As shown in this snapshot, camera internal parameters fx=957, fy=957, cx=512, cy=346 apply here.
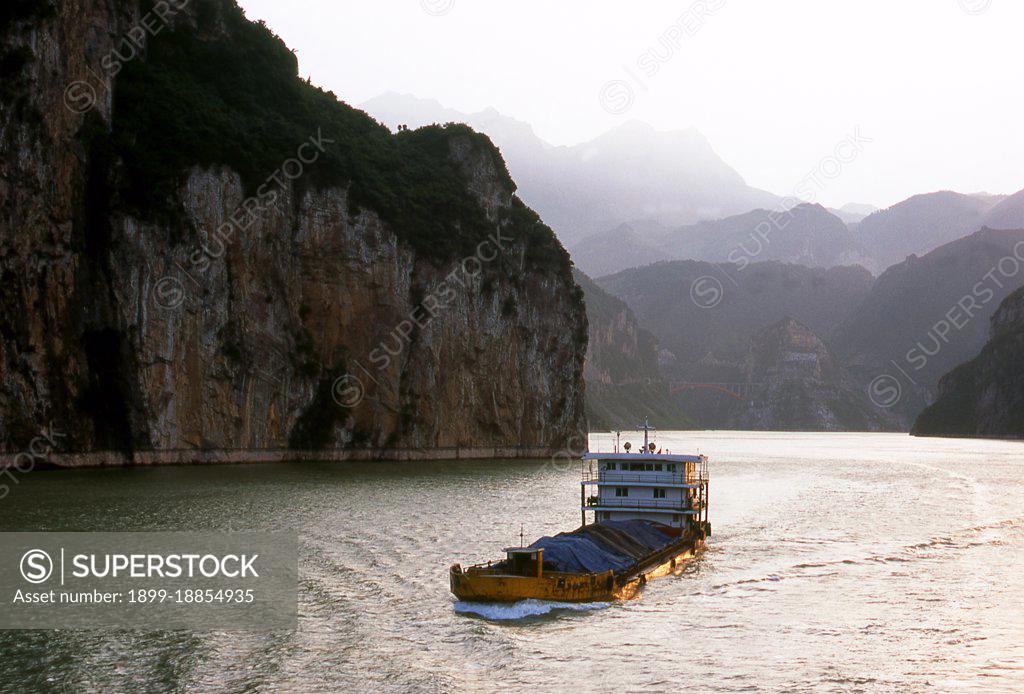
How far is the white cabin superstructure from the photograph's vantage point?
59625 mm

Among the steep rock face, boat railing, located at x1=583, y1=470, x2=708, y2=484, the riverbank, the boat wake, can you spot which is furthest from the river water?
the steep rock face

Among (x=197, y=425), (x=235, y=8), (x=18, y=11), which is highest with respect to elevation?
(x=235, y=8)

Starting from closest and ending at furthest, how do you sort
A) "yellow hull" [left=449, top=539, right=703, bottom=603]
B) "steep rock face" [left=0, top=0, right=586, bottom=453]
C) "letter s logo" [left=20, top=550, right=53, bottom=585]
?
"yellow hull" [left=449, top=539, right=703, bottom=603], "letter s logo" [left=20, top=550, right=53, bottom=585], "steep rock face" [left=0, top=0, right=586, bottom=453]

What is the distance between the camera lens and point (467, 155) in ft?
525

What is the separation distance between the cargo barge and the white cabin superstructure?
2.5 inches

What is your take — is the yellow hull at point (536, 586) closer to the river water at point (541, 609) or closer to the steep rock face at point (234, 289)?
the river water at point (541, 609)

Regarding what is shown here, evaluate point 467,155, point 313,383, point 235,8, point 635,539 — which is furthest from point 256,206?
point 635,539

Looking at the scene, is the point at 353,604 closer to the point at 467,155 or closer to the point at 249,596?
the point at 249,596

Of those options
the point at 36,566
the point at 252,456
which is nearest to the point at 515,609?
the point at 36,566

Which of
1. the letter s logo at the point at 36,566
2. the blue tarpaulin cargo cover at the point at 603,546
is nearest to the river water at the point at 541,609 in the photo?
the blue tarpaulin cargo cover at the point at 603,546

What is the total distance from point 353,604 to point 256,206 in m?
84.8

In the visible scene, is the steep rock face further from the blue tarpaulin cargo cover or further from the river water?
the blue tarpaulin cargo cover

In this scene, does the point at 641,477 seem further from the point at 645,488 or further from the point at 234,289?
the point at 234,289

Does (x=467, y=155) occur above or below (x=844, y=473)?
above
